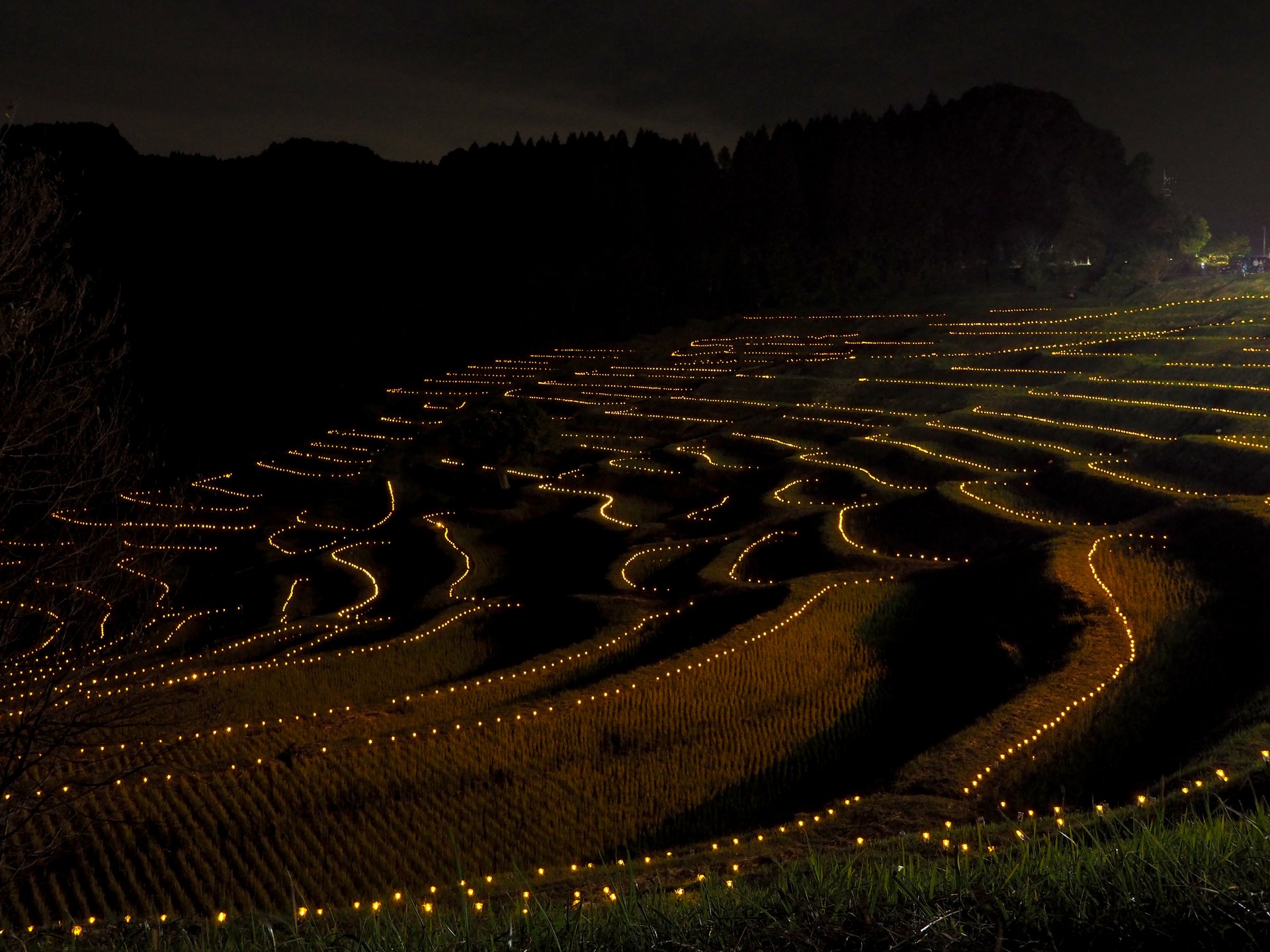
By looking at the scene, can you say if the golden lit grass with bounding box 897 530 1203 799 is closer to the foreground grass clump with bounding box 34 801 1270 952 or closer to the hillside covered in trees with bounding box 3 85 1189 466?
the foreground grass clump with bounding box 34 801 1270 952

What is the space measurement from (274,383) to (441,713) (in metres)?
63.1

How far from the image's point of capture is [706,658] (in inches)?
664

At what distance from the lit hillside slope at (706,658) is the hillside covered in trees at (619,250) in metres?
36.8

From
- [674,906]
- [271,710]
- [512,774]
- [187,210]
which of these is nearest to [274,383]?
[187,210]

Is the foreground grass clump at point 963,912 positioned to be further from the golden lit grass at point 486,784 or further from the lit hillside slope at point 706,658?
the golden lit grass at point 486,784

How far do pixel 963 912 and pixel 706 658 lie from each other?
1328 cm

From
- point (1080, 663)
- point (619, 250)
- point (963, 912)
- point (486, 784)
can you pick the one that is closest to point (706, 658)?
point (486, 784)

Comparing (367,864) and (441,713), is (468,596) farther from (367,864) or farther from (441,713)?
(367,864)

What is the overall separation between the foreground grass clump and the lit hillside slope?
1.91 m

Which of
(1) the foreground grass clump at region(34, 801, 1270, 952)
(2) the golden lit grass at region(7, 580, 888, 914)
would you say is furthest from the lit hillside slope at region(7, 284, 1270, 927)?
A: (1) the foreground grass clump at region(34, 801, 1270, 952)

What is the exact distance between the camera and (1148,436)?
2791 cm

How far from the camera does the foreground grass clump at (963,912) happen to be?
136 inches

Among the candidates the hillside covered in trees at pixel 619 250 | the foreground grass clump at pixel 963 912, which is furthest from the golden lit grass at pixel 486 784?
the hillside covered in trees at pixel 619 250

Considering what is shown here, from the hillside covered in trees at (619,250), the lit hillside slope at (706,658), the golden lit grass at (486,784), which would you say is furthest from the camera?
the hillside covered in trees at (619,250)
